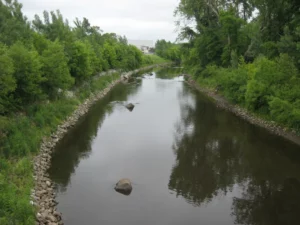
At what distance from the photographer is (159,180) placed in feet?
55.7

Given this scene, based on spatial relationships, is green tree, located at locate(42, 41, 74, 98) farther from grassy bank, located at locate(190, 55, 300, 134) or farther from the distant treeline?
grassy bank, located at locate(190, 55, 300, 134)

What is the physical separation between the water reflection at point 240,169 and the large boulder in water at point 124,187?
7.29 feet

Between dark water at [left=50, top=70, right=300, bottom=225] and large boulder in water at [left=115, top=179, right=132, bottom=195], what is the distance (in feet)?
1.03

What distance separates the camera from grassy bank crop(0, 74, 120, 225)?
38.2ft

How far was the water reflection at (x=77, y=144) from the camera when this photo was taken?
57.2 ft

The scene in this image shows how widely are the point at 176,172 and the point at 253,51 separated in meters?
24.5

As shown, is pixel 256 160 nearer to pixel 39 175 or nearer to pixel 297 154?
pixel 297 154

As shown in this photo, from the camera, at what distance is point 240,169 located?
18.4 m

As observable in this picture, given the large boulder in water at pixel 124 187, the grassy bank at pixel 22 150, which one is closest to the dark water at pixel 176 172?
the large boulder in water at pixel 124 187

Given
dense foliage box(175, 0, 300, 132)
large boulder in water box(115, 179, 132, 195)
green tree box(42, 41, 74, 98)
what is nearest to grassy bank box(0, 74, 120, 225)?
green tree box(42, 41, 74, 98)

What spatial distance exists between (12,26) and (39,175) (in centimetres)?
1516

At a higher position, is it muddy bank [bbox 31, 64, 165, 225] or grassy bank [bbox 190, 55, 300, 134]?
grassy bank [bbox 190, 55, 300, 134]

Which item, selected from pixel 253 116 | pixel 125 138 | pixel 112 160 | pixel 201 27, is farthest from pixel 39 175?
pixel 201 27

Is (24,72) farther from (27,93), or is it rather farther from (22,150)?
(22,150)
